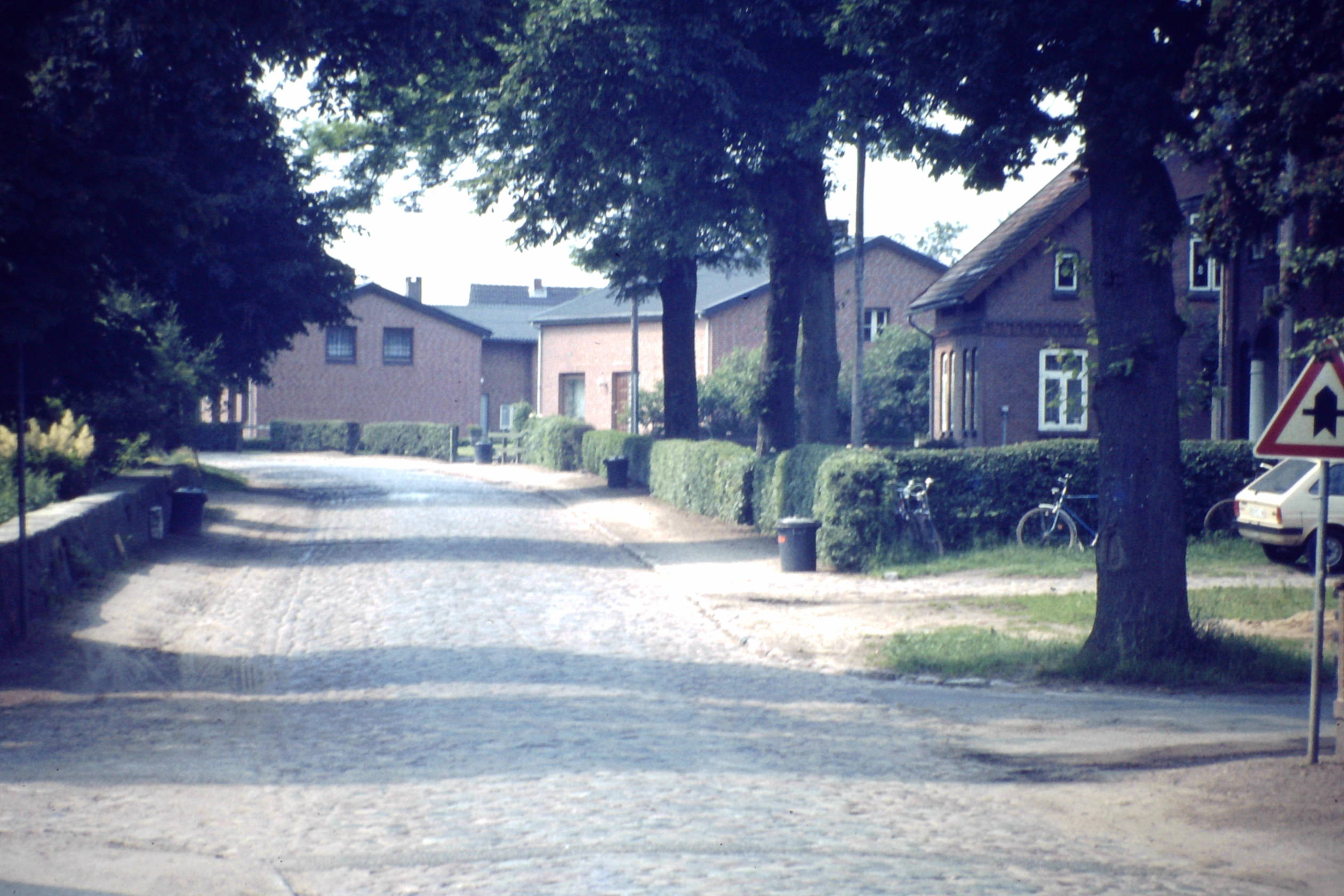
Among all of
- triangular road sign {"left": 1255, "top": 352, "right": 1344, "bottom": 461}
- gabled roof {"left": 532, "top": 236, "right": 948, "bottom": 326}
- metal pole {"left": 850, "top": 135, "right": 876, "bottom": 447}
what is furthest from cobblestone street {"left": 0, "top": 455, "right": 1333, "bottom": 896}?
gabled roof {"left": 532, "top": 236, "right": 948, "bottom": 326}

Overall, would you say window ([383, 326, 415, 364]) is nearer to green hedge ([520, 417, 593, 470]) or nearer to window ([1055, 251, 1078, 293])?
green hedge ([520, 417, 593, 470])

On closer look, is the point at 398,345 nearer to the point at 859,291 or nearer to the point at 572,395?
the point at 572,395

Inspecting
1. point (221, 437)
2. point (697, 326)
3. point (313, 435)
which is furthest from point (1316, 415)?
point (313, 435)

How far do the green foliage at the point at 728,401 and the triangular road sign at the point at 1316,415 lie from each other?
3827 centimetres

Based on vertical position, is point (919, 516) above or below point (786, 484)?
below

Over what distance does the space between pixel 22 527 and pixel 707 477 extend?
14898mm

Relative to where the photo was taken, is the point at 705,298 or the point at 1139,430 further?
the point at 705,298

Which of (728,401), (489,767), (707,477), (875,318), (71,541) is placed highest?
(875,318)

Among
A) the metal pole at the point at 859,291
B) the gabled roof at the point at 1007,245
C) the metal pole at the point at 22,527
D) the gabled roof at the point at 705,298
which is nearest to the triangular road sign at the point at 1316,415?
the metal pole at the point at 22,527

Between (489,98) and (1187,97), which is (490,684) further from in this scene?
(489,98)

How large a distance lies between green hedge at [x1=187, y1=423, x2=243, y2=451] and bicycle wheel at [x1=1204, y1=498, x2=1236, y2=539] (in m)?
47.2

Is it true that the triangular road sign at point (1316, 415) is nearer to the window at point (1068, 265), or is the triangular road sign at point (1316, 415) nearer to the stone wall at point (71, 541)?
the window at point (1068, 265)

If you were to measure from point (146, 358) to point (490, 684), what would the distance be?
6063mm

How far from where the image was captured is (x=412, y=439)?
5809 centimetres
